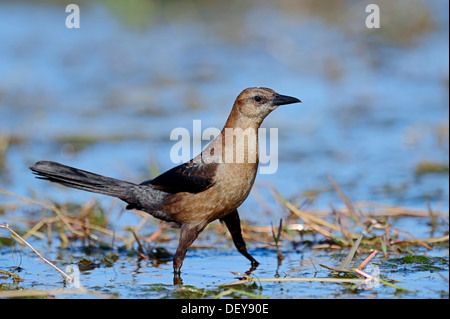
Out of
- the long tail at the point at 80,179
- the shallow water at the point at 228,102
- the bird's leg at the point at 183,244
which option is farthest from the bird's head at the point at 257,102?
the shallow water at the point at 228,102

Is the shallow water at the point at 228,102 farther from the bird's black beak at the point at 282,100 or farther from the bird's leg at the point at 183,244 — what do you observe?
the bird's black beak at the point at 282,100

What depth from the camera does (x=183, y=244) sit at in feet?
18.8

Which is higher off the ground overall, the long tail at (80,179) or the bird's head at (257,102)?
the bird's head at (257,102)

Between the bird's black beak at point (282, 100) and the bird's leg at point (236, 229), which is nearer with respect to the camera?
the bird's black beak at point (282, 100)

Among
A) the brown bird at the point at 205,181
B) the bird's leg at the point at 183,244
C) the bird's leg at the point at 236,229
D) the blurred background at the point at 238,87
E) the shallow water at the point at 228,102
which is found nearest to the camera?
the brown bird at the point at 205,181

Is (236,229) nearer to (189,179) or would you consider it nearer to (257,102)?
(189,179)

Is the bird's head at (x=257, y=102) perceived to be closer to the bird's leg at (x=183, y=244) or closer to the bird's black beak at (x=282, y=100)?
the bird's black beak at (x=282, y=100)

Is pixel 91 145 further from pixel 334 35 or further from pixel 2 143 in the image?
pixel 334 35

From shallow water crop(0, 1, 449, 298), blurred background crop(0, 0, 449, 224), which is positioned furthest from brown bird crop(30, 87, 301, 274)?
blurred background crop(0, 0, 449, 224)

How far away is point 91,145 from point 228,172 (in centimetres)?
508

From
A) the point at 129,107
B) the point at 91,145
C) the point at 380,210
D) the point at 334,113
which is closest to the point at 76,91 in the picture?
the point at 129,107

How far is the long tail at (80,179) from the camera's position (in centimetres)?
566

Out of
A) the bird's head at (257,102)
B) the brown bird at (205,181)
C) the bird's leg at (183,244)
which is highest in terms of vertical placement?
the bird's head at (257,102)

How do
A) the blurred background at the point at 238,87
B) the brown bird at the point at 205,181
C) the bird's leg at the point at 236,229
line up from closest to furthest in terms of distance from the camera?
the brown bird at the point at 205,181 < the bird's leg at the point at 236,229 < the blurred background at the point at 238,87
